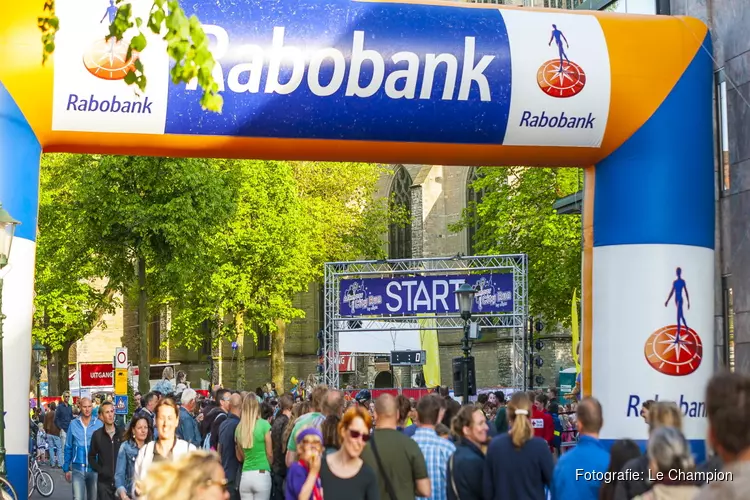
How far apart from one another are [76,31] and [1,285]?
254cm

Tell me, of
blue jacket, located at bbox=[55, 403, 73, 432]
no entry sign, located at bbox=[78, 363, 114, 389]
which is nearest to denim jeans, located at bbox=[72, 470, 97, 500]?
no entry sign, located at bbox=[78, 363, 114, 389]

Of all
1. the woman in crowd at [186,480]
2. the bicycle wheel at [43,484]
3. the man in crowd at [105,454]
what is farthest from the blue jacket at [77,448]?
the woman in crowd at [186,480]

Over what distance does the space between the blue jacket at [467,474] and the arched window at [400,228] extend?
47.5 m

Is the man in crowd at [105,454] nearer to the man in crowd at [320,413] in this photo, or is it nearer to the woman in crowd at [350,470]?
the man in crowd at [320,413]

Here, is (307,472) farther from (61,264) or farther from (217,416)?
(61,264)

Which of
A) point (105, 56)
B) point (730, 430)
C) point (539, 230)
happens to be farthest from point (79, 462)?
point (539, 230)

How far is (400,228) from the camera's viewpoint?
56.9 meters

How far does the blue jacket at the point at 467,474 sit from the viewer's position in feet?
29.4

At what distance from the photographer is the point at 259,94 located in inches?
495

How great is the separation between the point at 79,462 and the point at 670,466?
977cm

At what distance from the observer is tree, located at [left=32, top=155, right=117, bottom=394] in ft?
114

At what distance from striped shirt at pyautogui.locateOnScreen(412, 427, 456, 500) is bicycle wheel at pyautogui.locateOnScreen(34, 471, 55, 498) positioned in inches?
620

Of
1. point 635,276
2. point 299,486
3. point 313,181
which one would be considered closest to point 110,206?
point 313,181

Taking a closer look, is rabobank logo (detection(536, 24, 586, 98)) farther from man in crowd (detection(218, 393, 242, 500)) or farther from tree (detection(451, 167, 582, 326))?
tree (detection(451, 167, 582, 326))
